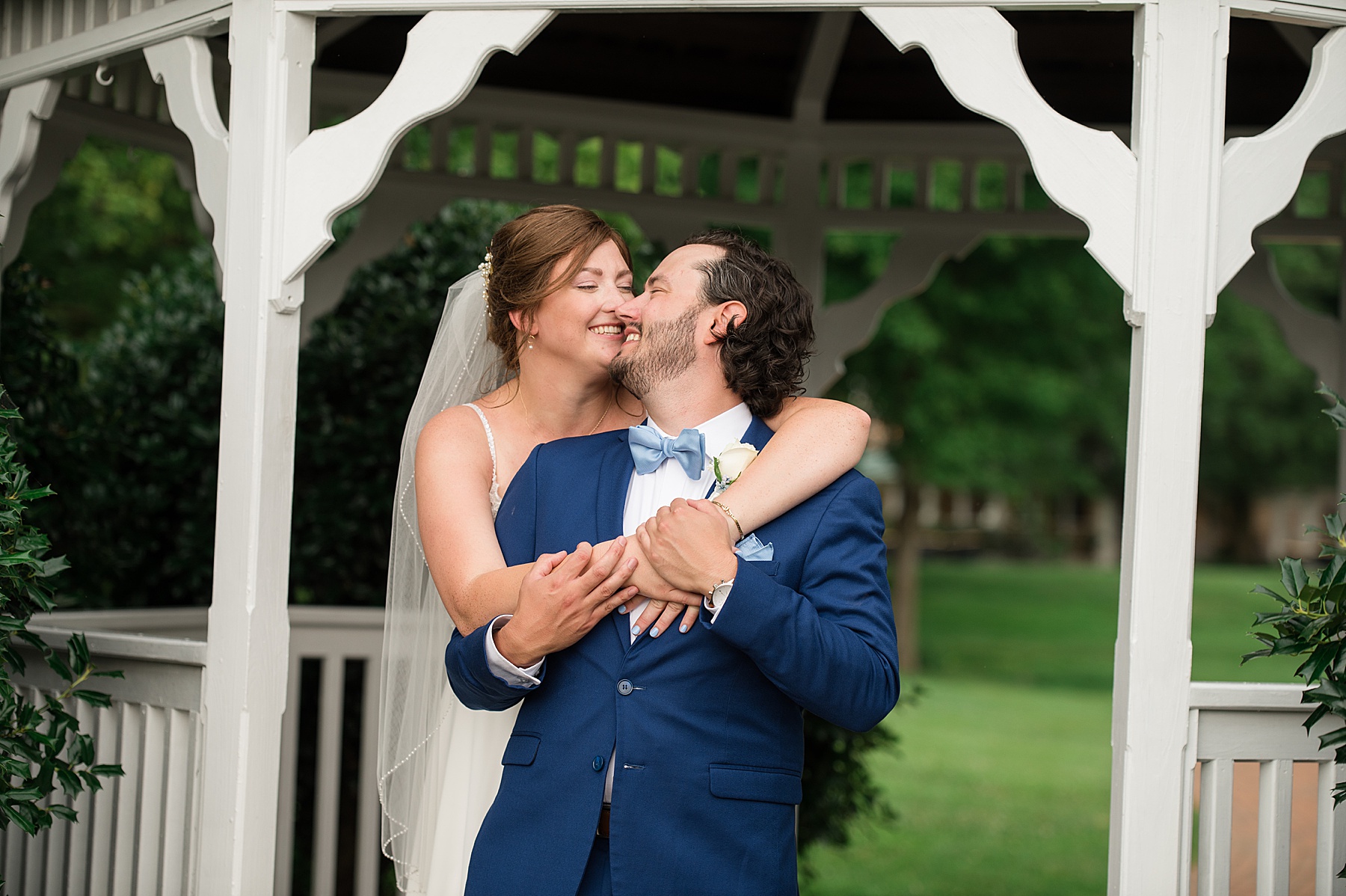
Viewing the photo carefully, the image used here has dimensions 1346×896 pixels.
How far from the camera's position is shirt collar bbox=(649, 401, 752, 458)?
9.14 ft

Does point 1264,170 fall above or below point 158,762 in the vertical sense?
above

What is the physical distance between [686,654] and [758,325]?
731 mm

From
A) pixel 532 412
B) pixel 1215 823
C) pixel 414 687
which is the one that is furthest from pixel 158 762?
pixel 1215 823

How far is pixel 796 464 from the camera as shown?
2623mm

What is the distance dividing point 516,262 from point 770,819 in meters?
1.51

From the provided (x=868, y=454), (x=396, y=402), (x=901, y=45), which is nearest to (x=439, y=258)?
(x=396, y=402)

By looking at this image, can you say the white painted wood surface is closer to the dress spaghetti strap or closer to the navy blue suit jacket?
the dress spaghetti strap

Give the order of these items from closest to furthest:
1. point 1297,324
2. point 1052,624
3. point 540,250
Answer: point 540,250, point 1297,324, point 1052,624

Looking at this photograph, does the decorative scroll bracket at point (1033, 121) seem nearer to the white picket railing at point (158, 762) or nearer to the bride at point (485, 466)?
the bride at point (485, 466)

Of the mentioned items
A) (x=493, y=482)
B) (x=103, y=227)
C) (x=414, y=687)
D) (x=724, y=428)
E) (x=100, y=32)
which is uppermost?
(x=103, y=227)

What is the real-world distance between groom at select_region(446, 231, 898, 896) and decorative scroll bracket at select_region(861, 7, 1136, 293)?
80 centimetres

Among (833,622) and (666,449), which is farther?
(666,449)

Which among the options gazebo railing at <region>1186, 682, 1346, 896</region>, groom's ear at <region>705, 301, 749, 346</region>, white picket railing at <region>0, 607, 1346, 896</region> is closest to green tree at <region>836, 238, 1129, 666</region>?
white picket railing at <region>0, 607, 1346, 896</region>

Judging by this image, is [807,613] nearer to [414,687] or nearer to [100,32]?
[414,687]
